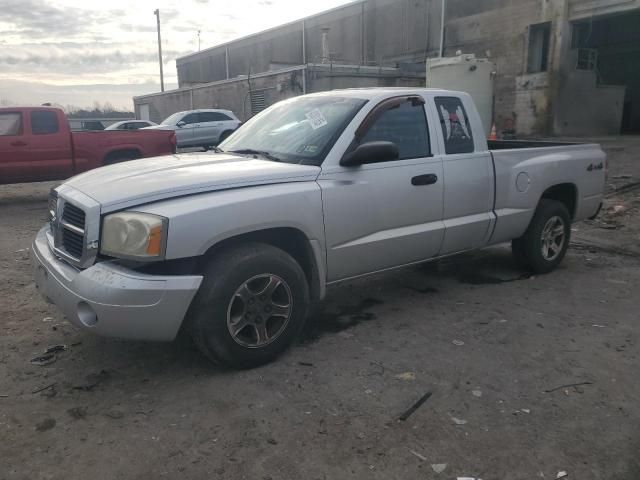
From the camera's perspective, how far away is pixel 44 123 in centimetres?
1080

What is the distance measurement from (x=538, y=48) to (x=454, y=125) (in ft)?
63.0

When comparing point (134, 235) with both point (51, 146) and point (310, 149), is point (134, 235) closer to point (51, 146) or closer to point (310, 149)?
point (310, 149)

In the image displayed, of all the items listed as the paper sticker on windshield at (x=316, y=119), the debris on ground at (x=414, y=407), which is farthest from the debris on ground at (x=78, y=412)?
the paper sticker on windshield at (x=316, y=119)

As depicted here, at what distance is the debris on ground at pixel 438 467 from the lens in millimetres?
2580

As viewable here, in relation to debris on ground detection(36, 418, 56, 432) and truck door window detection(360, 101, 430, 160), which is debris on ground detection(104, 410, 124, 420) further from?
truck door window detection(360, 101, 430, 160)

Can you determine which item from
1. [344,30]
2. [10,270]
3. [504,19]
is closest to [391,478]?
[10,270]

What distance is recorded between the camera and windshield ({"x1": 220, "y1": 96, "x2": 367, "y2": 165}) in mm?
3980

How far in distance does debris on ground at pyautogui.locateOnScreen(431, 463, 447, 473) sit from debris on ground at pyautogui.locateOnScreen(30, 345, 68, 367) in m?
2.62

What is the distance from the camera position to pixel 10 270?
5.92 meters

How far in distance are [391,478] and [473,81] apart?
17.8 metres

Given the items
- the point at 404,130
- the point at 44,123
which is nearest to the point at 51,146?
the point at 44,123

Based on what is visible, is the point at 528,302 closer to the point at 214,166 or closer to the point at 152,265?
the point at 214,166

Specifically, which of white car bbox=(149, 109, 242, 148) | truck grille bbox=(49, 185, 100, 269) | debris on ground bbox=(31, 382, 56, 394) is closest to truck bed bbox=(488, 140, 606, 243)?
truck grille bbox=(49, 185, 100, 269)

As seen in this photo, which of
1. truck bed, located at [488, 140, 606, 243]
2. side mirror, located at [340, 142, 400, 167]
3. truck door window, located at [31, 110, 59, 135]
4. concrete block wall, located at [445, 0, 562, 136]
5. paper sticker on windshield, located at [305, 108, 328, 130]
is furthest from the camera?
concrete block wall, located at [445, 0, 562, 136]
